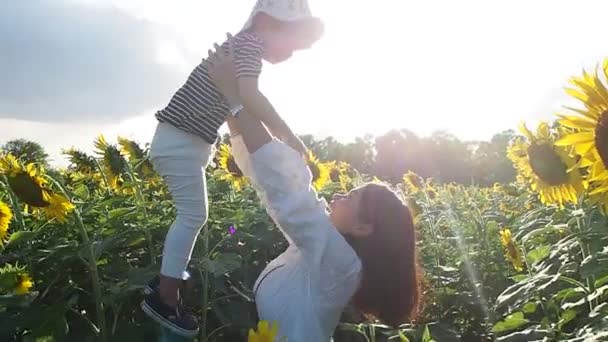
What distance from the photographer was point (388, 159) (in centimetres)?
2969

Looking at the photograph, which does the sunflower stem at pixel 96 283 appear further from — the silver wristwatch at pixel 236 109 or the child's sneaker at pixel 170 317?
the silver wristwatch at pixel 236 109

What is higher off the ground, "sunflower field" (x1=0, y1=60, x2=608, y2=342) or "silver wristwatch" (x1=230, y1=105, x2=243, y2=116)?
"silver wristwatch" (x1=230, y1=105, x2=243, y2=116)

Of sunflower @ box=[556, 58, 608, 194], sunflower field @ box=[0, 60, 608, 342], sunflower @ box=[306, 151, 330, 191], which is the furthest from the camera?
sunflower @ box=[306, 151, 330, 191]

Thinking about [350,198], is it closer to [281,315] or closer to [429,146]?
[281,315]

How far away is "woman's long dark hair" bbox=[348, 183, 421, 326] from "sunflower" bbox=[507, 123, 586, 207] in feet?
2.52

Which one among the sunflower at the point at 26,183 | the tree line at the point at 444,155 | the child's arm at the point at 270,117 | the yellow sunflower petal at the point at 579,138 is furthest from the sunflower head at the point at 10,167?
the tree line at the point at 444,155

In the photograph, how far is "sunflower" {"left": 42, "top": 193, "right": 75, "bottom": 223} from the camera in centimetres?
340

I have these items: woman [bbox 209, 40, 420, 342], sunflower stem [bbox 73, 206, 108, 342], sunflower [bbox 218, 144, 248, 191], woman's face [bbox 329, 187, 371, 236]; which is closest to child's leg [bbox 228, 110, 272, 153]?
woman [bbox 209, 40, 420, 342]

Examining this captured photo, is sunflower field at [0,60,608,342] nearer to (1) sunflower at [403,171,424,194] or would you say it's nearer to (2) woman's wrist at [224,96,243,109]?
(2) woman's wrist at [224,96,243,109]

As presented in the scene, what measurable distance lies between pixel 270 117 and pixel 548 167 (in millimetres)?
1244

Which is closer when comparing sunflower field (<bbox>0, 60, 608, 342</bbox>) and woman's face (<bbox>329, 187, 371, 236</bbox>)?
sunflower field (<bbox>0, 60, 608, 342</bbox>)

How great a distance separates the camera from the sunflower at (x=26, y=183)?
3.49m

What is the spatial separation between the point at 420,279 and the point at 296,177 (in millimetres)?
683

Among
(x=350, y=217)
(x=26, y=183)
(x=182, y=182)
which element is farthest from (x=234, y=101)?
(x=26, y=183)
